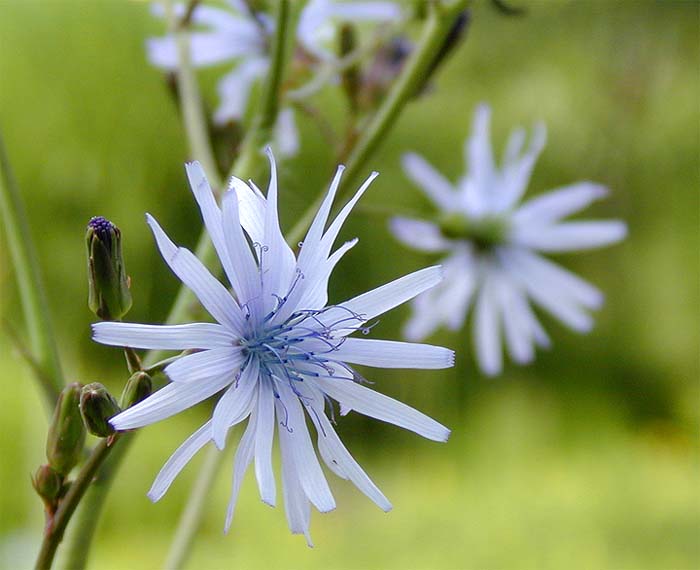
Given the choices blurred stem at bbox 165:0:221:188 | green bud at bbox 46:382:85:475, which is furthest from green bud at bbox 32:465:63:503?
blurred stem at bbox 165:0:221:188

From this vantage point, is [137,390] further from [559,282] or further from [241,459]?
[559,282]

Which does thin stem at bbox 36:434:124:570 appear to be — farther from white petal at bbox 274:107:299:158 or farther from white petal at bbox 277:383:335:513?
white petal at bbox 274:107:299:158

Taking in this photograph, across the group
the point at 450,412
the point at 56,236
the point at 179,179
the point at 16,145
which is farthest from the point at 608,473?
the point at 16,145

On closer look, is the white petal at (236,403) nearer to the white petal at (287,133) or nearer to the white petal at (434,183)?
the white petal at (287,133)

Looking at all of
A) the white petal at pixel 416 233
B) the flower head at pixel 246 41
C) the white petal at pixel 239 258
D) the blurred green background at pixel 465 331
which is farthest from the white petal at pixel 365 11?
the blurred green background at pixel 465 331

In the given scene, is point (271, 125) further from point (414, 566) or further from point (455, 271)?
point (414, 566)

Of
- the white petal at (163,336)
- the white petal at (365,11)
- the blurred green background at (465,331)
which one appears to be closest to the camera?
the white petal at (163,336)
